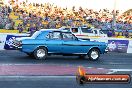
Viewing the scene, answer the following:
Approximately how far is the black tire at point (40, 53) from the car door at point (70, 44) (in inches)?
42.5

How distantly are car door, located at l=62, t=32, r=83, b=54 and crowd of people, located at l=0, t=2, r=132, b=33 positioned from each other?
1267 centimetres

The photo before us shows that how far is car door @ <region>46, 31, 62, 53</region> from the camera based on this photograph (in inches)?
744

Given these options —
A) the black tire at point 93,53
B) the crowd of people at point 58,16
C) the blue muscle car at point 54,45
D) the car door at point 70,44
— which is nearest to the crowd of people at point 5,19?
the crowd of people at point 58,16

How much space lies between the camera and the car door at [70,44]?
1918 centimetres

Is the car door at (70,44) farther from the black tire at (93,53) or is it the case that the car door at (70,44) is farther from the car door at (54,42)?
the black tire at (93,53)

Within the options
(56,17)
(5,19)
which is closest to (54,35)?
(5,19)

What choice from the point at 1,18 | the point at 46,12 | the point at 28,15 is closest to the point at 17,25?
the point at 1,18

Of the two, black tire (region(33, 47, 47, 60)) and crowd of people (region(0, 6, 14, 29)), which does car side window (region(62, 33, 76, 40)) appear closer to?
black tire (region(33, 47, 47, 60))

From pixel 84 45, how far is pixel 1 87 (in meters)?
10.1

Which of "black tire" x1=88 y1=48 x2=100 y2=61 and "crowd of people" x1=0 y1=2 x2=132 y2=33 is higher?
"crowd of people" x1=0 y1=2 x2=132 y2=33

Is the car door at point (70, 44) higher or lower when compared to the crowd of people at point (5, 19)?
lower

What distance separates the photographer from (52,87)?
10.3m

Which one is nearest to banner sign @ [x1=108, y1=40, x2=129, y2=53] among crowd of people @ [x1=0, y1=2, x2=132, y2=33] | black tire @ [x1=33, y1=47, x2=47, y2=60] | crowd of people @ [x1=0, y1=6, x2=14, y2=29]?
crowd of people @ [x1=0, y1=2, x2=132, y2=33]

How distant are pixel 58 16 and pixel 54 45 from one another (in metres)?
20.6
